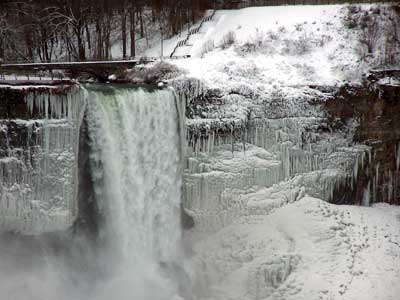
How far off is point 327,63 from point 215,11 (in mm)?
8702

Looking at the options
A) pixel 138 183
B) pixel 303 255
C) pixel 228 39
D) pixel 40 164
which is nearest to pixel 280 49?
pixel 228 39

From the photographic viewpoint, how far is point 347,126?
1614 cm

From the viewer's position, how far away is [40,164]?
1278 cm

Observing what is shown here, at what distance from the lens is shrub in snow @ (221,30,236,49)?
18.7 meters

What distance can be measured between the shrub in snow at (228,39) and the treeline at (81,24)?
4.34 m

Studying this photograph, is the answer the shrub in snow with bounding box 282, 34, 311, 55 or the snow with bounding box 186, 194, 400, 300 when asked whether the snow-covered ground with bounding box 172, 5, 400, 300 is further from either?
the shrub in snow with bounding box 282, 34, 311, 55

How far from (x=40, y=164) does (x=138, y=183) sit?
2.84 m

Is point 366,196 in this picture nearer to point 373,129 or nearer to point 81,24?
point 373,129

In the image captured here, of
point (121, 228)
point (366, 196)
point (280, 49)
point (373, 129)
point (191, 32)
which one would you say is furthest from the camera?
point (191, 32)

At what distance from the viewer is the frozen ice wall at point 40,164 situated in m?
12.6

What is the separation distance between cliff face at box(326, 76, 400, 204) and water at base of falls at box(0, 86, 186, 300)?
6.21 metres

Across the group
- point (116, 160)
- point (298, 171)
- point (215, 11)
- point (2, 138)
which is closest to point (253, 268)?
point (298, 171)

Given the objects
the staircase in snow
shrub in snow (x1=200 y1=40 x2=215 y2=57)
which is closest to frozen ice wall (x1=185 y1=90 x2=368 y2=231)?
shrub in snow (x1=200 y1=40 x2=215 y2=57)

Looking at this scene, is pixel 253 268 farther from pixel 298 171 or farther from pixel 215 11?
pixel 215 11
